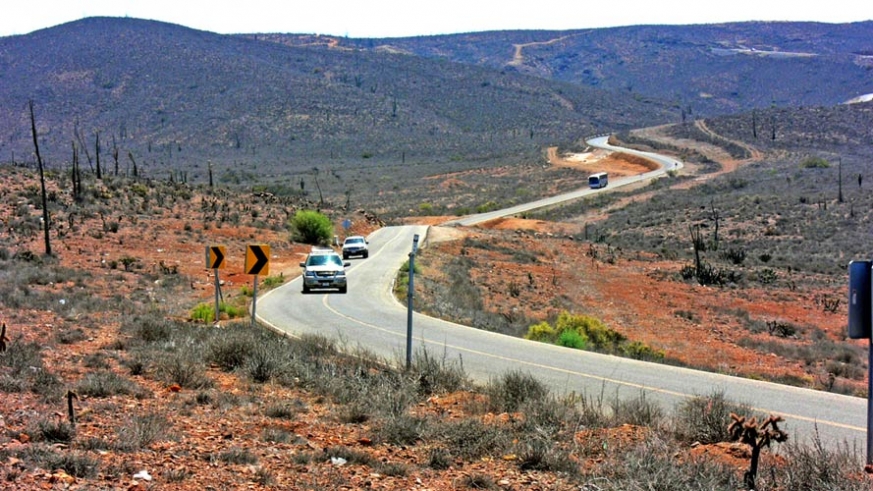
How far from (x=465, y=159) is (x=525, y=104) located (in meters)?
43.9

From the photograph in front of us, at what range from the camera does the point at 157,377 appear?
11125 millimetres

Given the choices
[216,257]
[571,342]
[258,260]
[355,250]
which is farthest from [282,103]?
[258,260]

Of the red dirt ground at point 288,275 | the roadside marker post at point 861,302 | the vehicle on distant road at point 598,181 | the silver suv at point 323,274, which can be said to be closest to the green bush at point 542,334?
the red dirt ground at point 288,275

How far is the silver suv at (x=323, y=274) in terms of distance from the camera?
2941cm

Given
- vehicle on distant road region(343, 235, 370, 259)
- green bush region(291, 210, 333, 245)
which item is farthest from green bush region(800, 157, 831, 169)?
vehicle on distant road region(343, 235, 370, 259)

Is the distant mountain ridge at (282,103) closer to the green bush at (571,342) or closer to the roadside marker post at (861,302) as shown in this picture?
the green bush at (571,342)

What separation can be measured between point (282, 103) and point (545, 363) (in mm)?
123464

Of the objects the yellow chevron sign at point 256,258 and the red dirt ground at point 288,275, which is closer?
the red dirt ground at point 288,275

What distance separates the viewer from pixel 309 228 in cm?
5012

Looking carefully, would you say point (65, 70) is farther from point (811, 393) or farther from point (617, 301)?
point (811, 393)

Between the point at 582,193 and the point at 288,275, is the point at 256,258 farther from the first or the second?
the point at 582,193

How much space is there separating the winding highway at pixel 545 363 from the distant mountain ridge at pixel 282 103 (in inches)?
3049

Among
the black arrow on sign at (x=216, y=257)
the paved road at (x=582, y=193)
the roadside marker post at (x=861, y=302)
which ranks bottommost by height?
the paved road at (x=582, y=193)

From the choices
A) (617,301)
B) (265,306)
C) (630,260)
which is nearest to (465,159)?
(630,260)
